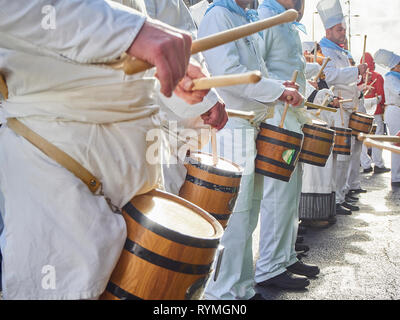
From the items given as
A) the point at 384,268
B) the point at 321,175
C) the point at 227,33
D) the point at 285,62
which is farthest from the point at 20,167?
the point at 321,175

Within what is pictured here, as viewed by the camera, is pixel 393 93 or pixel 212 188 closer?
pixel 212 188

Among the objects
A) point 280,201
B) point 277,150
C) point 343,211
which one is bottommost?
point 343,211

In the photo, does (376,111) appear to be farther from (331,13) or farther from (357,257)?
(357,257)

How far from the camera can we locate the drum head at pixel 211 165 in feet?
7.73

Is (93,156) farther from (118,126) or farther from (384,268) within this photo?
(384,268)

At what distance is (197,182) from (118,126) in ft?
3.21

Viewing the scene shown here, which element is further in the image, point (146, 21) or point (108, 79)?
point (108, 79)

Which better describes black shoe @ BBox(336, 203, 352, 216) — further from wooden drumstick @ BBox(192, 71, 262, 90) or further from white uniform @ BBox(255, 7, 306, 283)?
wooden drumstick @ BBox(192, 71, 262, 90)

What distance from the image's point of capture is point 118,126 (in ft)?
4.70

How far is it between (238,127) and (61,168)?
207 cm

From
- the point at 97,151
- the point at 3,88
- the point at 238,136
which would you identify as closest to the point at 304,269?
the point at 238,136

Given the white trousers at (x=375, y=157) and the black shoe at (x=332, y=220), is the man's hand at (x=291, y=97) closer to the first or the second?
the black shoe at (x=332, y=220)

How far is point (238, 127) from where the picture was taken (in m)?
3.30

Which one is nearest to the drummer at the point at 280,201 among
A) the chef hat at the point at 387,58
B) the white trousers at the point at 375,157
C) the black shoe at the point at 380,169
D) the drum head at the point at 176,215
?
the drum head at the point at 176,215
